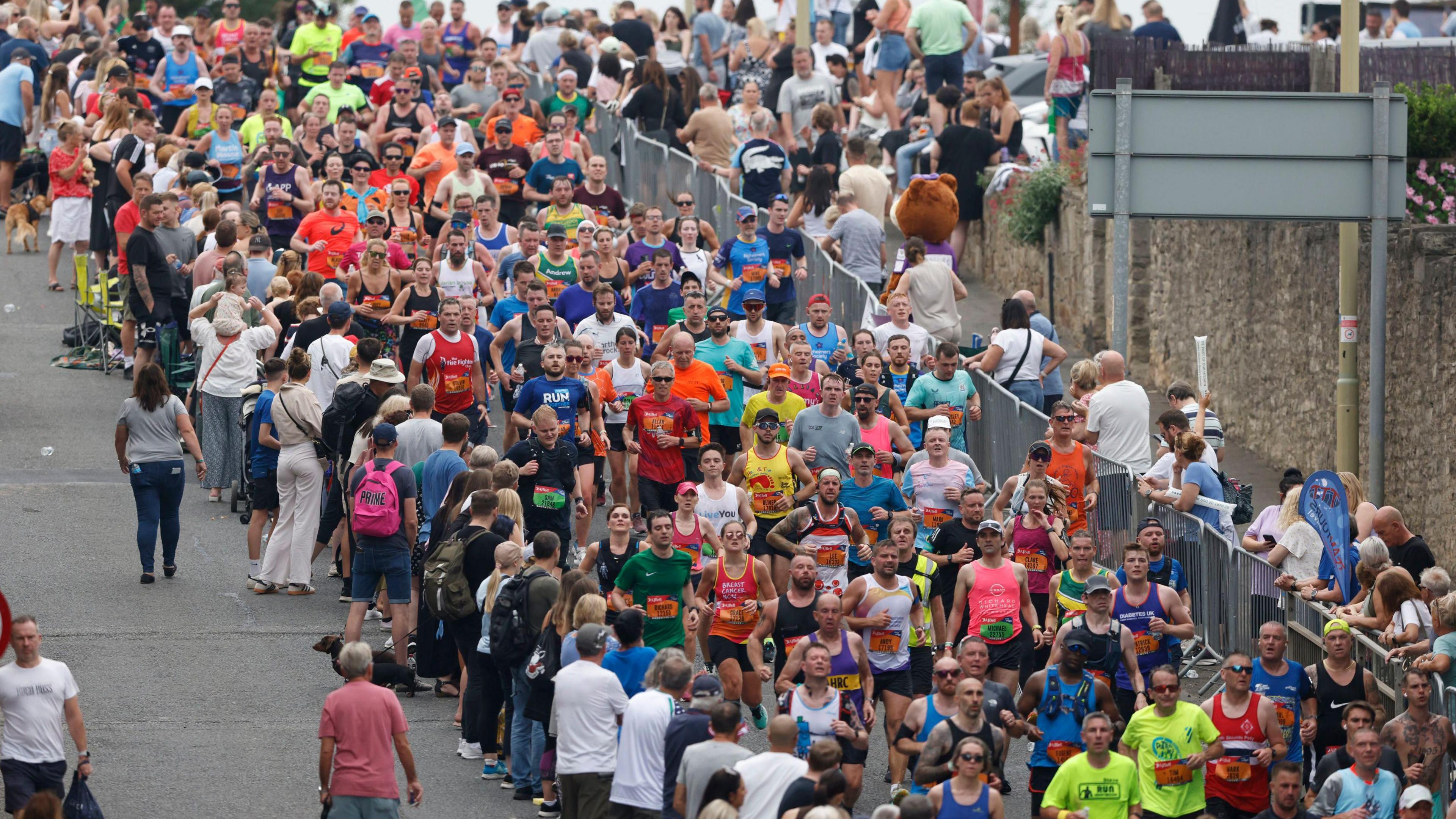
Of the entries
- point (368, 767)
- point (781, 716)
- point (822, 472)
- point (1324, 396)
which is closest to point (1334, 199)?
point (1324, 396)

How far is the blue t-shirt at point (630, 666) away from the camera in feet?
38.2

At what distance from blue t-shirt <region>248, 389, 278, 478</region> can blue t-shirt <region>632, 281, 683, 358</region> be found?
3.90 m

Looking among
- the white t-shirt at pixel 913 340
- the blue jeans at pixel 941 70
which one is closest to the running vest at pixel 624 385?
the white t-shirt at pixel 913 340

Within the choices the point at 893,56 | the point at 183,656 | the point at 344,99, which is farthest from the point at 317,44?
the point at 183,656

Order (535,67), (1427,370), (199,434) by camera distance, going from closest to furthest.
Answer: (1427,370) < (199,434) < (535,67)

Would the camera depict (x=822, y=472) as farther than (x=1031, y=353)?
No

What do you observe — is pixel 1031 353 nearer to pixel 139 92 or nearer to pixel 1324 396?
pixel 1324 396

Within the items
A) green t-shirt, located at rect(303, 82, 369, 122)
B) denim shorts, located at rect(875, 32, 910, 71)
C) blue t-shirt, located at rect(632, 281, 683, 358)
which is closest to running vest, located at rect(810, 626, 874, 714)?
blue t-shirt, located at rect(632, 281, 683, 358)

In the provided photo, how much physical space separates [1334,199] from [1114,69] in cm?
701

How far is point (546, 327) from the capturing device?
1683 cm

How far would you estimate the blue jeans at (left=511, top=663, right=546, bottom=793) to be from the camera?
12.2 meters

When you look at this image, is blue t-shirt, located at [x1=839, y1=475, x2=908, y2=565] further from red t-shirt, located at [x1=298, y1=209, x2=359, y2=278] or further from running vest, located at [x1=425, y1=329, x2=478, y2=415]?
red t-shirt, located at [x1=298, y1=209, x2=359, y2=278]

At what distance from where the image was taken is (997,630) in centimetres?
1309

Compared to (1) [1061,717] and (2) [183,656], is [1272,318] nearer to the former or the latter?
(1) [1061,717]
